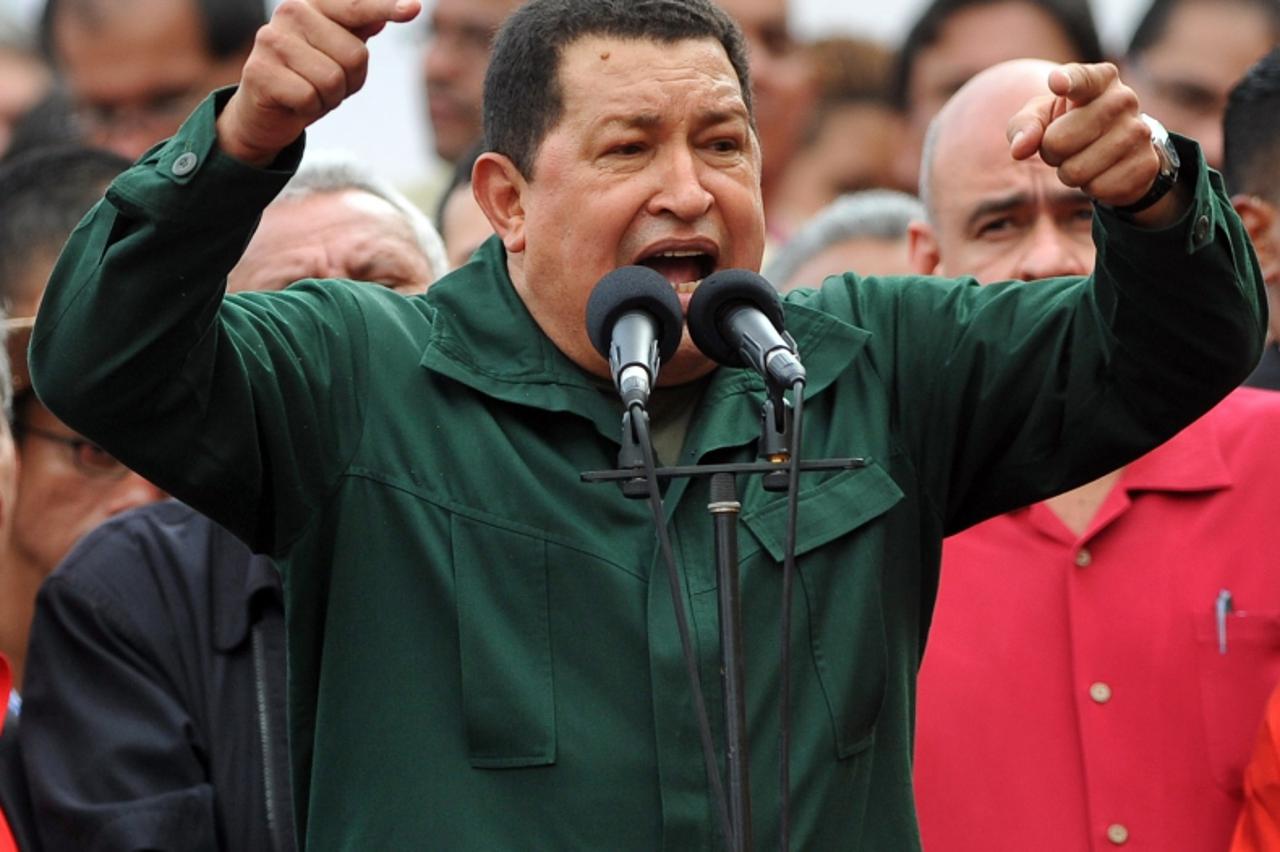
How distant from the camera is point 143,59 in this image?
284 inches

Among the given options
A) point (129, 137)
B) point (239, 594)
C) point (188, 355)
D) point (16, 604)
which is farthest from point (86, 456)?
point (188, 355)

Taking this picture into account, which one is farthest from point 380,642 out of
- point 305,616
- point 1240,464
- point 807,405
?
point 1240,464

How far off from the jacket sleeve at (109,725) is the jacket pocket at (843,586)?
4.26ft

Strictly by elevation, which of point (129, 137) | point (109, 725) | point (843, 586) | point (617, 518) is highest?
point (129, 137)

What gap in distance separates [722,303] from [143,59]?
455 centimetres

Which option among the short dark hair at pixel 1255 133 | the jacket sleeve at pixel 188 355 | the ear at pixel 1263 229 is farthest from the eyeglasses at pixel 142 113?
the jacket sleeve at pixel 188 355

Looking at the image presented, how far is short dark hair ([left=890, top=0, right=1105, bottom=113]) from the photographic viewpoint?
→ 731cm

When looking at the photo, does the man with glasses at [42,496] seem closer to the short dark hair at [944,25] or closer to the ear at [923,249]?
the ear at [923,249]

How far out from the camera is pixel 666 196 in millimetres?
3439

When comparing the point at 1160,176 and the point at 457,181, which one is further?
the point at 457,181

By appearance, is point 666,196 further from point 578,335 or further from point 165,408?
point 165,408

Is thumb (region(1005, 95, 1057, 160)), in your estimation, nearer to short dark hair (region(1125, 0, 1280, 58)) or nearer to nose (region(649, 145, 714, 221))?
nose (region(649, 145, 714, 221))

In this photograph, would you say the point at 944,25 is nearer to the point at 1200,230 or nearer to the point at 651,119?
the point at 651,119

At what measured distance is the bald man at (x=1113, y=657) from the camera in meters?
4.16
